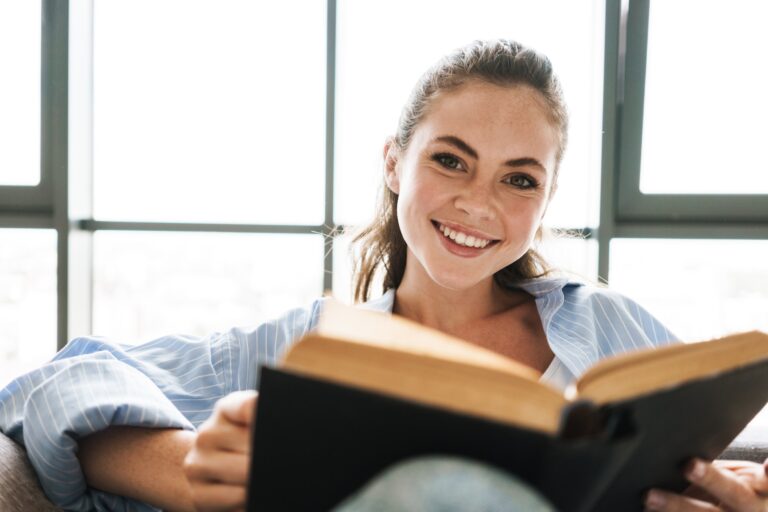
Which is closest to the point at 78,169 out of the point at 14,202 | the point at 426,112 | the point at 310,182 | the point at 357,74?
the point at 14,202

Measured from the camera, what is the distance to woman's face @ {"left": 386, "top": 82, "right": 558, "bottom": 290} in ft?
4.25

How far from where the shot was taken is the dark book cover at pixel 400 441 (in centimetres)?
52

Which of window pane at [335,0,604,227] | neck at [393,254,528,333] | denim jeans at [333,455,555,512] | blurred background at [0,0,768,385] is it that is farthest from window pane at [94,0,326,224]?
denim jeans at [333,455,555,512]

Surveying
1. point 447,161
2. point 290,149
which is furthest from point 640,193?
point 447,161

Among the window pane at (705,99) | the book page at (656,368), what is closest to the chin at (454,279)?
the book page at (656,368)

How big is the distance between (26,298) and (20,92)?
786 mm

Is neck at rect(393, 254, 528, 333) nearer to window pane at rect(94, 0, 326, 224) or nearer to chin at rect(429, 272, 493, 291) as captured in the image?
chin at rect(429, 272, 493, 291)

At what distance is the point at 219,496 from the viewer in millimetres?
718

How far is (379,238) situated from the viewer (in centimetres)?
162

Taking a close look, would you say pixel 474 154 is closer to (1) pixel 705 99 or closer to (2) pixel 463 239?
(2) pixel 463 239

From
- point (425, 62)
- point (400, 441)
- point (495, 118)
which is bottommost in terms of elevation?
point (400, 441)

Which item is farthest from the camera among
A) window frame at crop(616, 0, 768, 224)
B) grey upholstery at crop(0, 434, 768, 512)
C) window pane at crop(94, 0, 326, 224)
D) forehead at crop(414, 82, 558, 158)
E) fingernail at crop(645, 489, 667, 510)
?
window pane at crop(94, 0, 326, 224)

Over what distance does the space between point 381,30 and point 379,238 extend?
1.25 m

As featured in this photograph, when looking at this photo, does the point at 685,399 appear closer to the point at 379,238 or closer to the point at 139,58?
the point at 379,238
